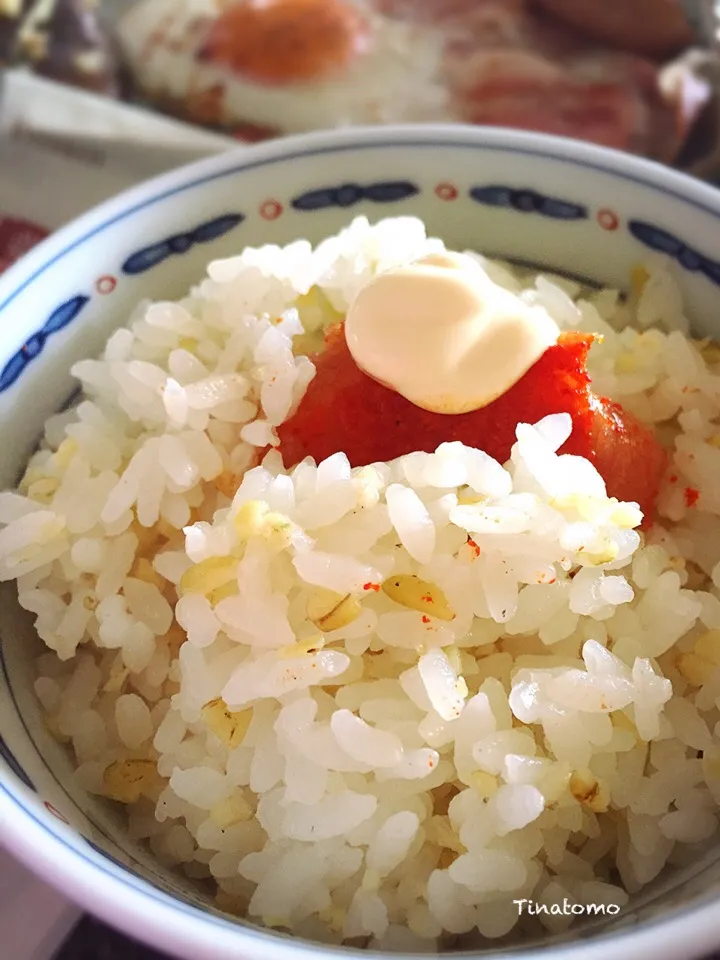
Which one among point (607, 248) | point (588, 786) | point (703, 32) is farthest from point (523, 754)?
point (703, 32)

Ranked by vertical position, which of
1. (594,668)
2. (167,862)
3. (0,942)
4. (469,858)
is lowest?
(0,942)

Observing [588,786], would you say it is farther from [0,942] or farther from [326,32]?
[326,32]

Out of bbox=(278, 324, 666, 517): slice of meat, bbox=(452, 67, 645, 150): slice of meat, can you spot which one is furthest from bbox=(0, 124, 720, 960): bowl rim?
bbox=(452, 67, 645, 150): slice of meat

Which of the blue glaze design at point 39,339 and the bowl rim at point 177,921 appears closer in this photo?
the bowl rim at point 177,921

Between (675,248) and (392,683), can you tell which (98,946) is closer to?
(392,683)

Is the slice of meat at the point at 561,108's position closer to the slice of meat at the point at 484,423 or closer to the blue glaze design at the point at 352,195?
the blue glaze design at the point at 352,195

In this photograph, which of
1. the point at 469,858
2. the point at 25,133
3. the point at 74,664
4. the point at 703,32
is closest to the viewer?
the point at 469,858

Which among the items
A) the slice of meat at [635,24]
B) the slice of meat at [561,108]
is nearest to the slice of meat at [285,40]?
the slice of meat at [561,108]
